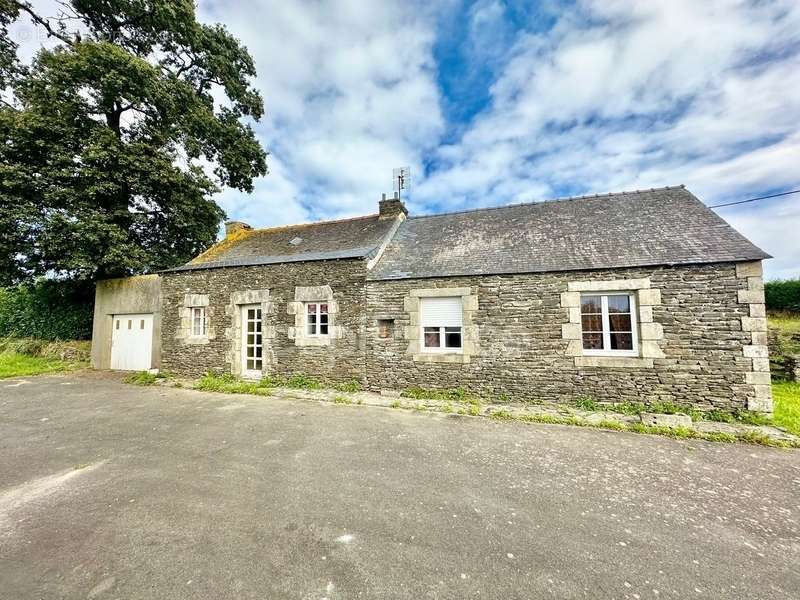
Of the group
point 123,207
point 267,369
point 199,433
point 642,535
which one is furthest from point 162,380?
point 642,535

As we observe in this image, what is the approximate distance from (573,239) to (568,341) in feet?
8.61

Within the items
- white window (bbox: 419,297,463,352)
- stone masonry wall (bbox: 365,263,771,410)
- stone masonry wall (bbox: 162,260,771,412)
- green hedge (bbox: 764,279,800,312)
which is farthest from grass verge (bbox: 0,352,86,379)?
green hedge (bbox: 764,279,800,312)

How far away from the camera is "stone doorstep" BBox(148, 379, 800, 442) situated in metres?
5.80

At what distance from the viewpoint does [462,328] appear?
26.7ft

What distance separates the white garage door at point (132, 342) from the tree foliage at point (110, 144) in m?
1.97

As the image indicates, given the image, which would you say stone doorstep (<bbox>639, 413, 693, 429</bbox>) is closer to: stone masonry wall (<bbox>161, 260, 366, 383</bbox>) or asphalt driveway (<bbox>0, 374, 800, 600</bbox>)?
asphalt driveway (<bbox>0, 374, 800, 600</bbox>)

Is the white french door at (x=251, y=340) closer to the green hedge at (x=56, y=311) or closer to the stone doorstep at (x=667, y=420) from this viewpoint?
the green hedge at (x=56, y=311)

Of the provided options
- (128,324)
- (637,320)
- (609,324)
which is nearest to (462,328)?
(609,324)

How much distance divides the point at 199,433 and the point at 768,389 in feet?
33.5

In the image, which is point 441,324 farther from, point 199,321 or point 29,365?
point 29,365

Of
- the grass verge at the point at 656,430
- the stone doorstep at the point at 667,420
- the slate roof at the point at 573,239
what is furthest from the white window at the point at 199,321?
the stone doorstep at the point at 667,420

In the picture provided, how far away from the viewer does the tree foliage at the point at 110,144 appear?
435 inches

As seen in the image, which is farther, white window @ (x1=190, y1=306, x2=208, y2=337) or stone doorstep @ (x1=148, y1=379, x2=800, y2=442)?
white window @ (x1=190, y1=306, x2=208, y2=337)

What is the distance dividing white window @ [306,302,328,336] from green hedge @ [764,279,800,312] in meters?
19.0
